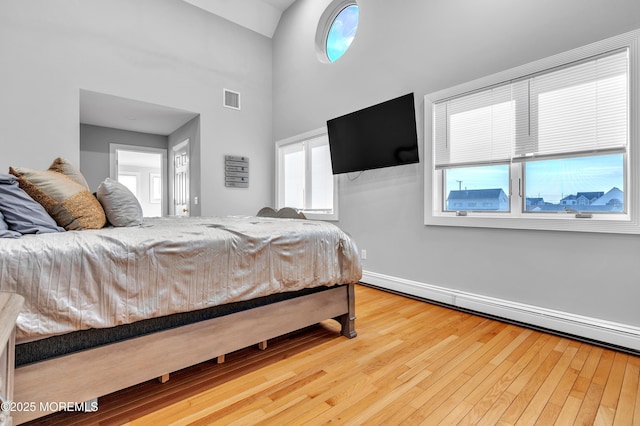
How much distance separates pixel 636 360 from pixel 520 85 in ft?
6.68

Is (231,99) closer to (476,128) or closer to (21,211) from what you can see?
(476,128)

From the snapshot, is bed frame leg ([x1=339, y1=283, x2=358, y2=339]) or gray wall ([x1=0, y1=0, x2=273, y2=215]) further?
gray wall ([x1=0, y1=0, x2=273, y2=215])

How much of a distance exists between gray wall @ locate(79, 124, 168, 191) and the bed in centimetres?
470


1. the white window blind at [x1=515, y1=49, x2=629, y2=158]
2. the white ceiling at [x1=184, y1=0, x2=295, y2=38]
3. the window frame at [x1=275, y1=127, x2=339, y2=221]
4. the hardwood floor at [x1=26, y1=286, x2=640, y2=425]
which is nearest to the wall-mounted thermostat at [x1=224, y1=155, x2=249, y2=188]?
the window frame at [x1=275, y1=127, x2=339, y2=221]

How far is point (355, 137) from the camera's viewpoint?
357 centimetres

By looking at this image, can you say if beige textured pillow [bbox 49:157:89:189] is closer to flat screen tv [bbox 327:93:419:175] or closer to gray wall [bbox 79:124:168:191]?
flat screen tv [bbox 327:93:419:175]

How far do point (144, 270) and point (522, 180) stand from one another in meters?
2.73

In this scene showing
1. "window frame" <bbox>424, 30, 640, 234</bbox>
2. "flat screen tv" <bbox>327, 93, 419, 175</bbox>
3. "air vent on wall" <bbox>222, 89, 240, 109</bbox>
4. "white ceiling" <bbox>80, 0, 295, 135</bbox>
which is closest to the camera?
"window frame" <bbox>424, 30, 640, 234</bbox>

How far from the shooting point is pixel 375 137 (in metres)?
3.37

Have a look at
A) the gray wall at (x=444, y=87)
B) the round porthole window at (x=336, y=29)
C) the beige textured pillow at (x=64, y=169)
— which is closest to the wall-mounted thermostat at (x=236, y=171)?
the gray wall at (x=444, y=87)

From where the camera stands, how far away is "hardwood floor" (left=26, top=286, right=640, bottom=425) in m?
1.34

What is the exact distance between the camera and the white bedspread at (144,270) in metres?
1.08

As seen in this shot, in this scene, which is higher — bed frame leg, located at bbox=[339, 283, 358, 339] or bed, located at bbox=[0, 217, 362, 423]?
bed, located at bbox=[0, 217, 362, 423]

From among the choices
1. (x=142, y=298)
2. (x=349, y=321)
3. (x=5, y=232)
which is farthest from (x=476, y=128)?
(x=5, y=232)
